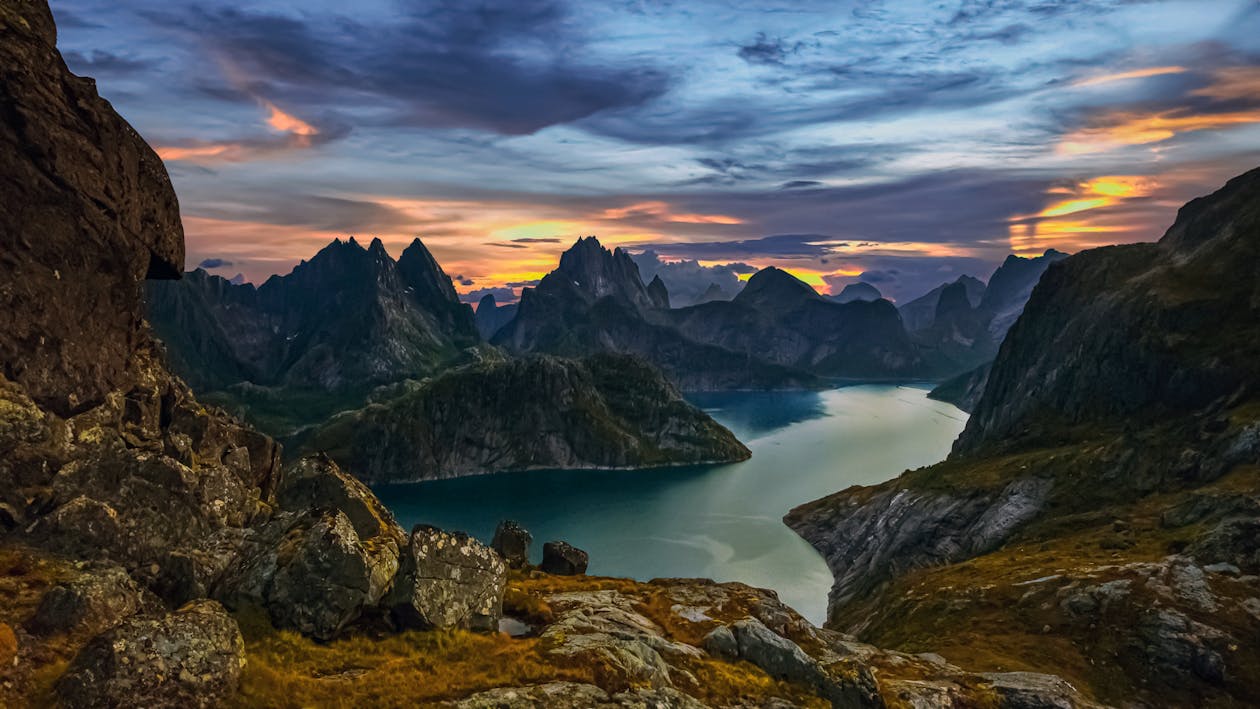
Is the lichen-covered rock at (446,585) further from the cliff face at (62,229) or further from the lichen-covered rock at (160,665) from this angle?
the cliff face at (62,229)

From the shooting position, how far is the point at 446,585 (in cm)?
2881

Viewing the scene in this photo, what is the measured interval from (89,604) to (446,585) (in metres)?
12.6

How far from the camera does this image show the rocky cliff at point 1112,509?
56688mm

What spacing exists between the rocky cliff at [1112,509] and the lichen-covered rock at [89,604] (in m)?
61.4

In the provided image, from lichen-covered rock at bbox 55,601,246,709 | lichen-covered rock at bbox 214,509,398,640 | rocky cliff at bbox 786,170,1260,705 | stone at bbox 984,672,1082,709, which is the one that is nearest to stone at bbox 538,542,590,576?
lichen-covered rock at bbox 214,509,398,640

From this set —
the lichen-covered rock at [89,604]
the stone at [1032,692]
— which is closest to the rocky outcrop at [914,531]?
the stone at [1032,692]

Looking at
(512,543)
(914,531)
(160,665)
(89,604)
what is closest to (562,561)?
(512,543)

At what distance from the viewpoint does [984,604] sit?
7200cm

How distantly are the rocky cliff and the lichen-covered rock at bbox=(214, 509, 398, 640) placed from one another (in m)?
53.6

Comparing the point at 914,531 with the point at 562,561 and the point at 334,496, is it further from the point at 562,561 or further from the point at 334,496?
the point at 334,496

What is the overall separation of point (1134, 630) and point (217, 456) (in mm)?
81673

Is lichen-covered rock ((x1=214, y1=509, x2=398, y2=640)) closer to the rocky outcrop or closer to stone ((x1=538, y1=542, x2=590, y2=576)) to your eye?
stone ((x1=538, y1=542, x2=590, y2=576))

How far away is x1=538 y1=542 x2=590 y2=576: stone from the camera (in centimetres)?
6116

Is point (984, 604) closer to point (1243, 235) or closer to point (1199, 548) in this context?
point (1199, 548)
